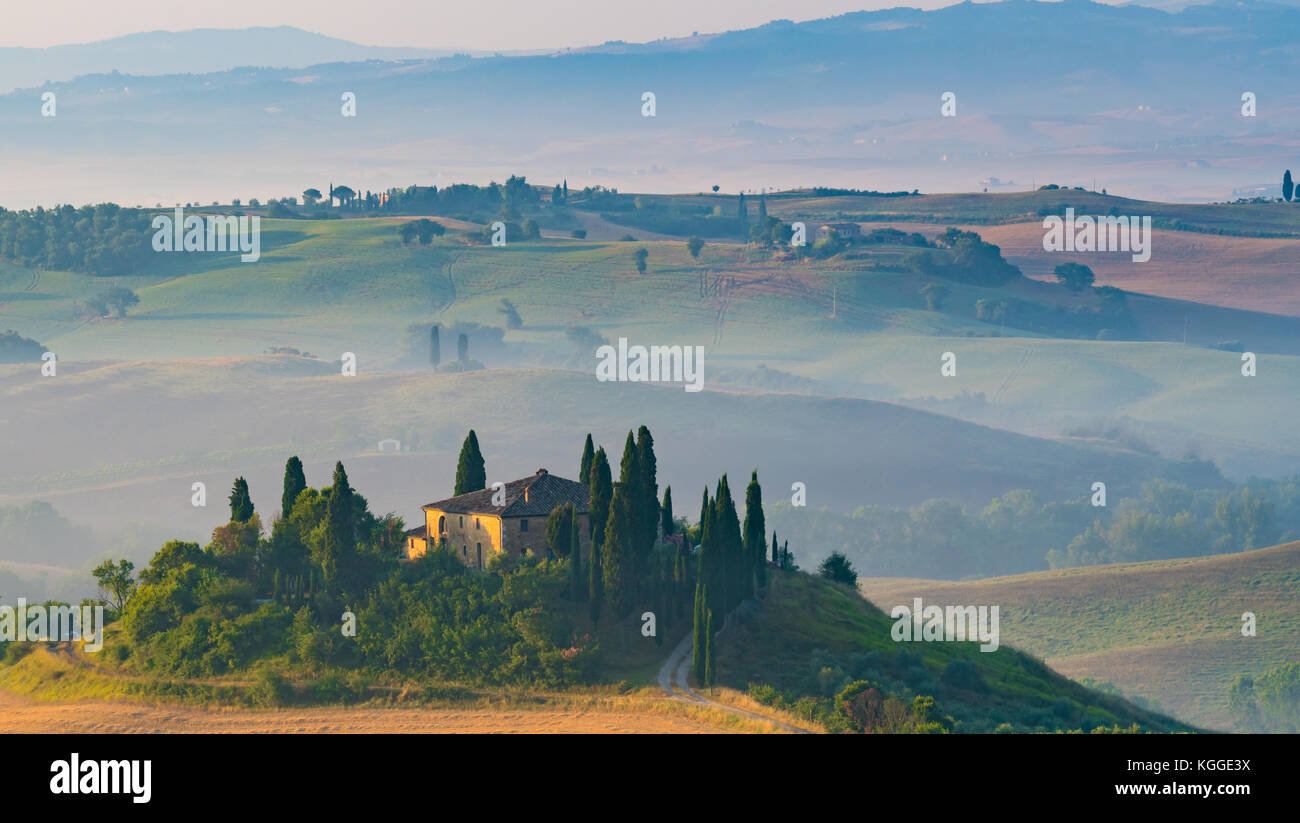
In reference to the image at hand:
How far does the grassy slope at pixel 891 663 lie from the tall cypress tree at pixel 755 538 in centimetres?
130

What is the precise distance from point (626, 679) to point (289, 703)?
1442cm

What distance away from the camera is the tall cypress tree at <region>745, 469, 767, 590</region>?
3300 inches

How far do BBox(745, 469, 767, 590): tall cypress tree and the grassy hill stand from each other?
5575 cm

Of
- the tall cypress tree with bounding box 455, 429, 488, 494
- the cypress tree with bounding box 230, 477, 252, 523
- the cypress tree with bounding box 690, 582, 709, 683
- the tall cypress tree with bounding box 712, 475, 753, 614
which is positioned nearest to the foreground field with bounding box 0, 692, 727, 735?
the cypress tree with bounding box 690, 582, 709, 683

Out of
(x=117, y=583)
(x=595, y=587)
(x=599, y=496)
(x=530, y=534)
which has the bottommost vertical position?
(x=117, y=583)

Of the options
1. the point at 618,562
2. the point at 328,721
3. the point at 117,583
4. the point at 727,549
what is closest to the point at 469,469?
the point at 618,562

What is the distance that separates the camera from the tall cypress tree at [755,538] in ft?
275

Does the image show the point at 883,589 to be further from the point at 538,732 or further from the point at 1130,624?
the point at 538,732

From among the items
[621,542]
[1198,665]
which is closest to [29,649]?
[621,542]

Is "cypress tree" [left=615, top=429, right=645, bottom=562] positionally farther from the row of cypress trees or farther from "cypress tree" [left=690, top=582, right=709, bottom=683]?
"cypress tree" [left=690, top=582, right=709, bottom=683]

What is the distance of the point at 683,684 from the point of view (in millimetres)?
73250

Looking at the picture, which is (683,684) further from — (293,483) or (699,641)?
(293,483)

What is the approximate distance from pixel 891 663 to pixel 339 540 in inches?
1033

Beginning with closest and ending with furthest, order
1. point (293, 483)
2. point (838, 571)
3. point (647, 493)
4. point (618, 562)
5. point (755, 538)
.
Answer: point (618, 562), point (647, 493), point (755, 538), point (293, 483), point (838, 571)
